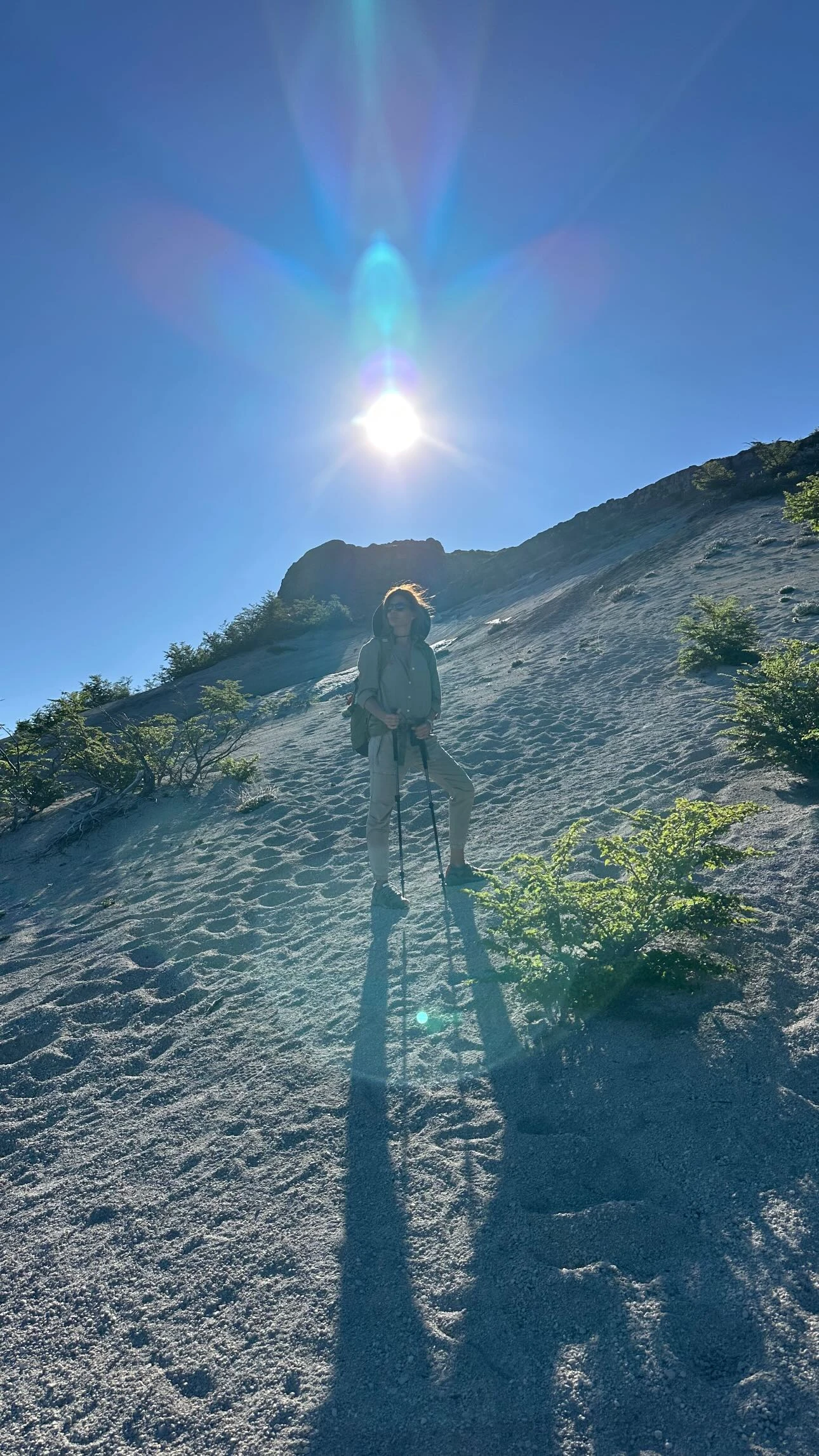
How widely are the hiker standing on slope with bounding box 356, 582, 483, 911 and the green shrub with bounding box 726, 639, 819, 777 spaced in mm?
2255

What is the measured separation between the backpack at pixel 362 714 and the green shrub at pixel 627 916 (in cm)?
156

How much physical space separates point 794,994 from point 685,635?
7223mm

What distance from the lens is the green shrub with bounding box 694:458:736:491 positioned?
22094 mm

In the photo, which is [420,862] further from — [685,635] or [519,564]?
[519,564]

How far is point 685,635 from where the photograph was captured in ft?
30.6

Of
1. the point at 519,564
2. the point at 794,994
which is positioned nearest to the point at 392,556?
the point at 519,564

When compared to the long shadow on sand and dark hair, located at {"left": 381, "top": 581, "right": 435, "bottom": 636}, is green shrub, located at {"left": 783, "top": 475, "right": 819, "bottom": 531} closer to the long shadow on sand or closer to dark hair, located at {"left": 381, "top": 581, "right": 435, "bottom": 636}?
dark hair, located at {"left": 381, "top": 581, "right": 435, "bottom": 636}

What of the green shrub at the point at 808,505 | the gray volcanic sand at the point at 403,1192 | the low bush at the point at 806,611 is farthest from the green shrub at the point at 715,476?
the gray volcanic sand at the point at 403,1192

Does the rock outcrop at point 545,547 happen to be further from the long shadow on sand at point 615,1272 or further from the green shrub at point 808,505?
the long shadow on sand at point 615,1272

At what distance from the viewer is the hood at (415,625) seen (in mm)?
4527

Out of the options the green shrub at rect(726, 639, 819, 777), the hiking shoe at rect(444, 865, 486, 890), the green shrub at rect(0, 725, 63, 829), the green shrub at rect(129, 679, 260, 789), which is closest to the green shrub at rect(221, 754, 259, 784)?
the green shrub at rect(129, 679, 260, 789)

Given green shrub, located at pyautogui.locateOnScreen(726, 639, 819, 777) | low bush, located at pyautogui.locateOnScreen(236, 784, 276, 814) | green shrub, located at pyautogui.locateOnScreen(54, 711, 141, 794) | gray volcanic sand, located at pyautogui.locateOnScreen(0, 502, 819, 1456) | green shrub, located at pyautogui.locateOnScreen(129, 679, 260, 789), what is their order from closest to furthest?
gray volcanic sand, located at pyautogui.locateOnScreen(0, 502, 819, 1456)
green shrub, located at pyautogui.locateOnScreen(726, 639, 819, 777)
low bush, located at pyautogui.locateOnScreen(236, 784, 276, 814)
green shrub, located at pyautogui.locateOnScreen(54, 711, 141, 794)
green shrub, located at pyautogui.locateOnScreen(129, 679, 260, 789)

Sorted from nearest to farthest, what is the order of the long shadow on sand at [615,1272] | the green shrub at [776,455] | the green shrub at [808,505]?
the long shadow on sand at [615,1272] < the green shrub at [808,505] < the green shrub at [776,455]

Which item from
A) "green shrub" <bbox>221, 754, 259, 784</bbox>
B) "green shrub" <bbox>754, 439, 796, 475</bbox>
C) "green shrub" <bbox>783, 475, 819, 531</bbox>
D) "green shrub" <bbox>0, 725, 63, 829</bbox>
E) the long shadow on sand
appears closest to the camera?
the long shadow on sand
